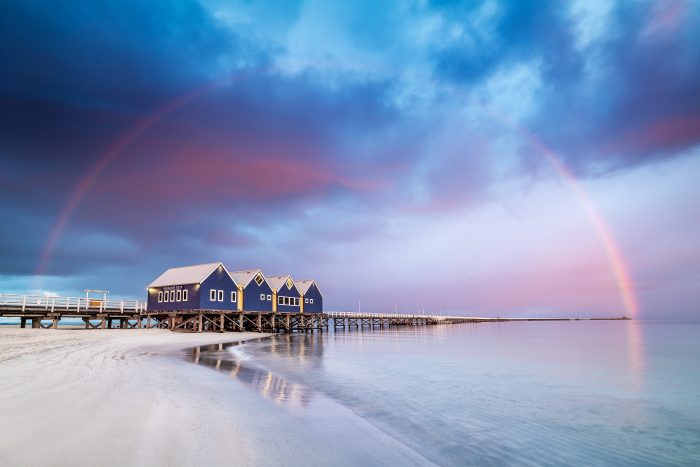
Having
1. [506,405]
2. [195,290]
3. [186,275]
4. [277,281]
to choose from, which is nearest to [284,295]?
[277,281]

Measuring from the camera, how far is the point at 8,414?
7.61m

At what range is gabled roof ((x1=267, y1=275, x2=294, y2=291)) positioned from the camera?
6009cm

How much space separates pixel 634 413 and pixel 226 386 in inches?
476

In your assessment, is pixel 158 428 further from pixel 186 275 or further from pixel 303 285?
pixel 303 285

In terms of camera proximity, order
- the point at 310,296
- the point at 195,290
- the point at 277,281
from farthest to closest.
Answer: the point at 310,296
the point at 277,281
the point at 195,290

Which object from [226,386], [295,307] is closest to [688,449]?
[226,386]

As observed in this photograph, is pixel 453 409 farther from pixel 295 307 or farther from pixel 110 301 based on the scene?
pixel 295 307

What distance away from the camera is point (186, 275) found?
50.0m

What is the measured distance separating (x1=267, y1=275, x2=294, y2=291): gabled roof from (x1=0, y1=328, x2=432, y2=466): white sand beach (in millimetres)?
47655

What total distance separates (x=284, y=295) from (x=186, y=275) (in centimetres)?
1529

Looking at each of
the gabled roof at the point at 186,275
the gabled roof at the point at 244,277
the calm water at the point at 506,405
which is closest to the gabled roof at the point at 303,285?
the gabled roof at the point at 244,277

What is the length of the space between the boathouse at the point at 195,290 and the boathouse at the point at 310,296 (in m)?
15.8

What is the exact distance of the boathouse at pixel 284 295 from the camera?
59.3m

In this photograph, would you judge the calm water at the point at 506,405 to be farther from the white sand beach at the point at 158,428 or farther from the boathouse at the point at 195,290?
the boathouse at the point at 195,290
